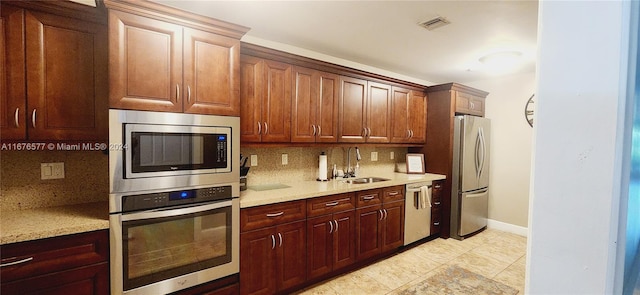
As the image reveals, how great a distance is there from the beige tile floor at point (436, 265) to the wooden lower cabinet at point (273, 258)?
30 centimetres

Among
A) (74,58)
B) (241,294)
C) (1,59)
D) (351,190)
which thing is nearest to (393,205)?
(351,190)

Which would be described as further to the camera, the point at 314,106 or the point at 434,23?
the point at 314,106

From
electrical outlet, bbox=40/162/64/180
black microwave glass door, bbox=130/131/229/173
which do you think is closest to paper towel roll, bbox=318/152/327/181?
black microwave glass door, bbox=130/131/229/173

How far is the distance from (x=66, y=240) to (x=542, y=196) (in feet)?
6.98

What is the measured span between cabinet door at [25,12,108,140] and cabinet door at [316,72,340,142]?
1.81 metres

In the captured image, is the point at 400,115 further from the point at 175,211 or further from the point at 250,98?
the point at 175,211

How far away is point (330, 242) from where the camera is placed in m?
2.67

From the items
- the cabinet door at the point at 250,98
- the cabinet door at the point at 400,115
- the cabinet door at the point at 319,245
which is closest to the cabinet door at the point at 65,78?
the cabinet door at the point at 250,98

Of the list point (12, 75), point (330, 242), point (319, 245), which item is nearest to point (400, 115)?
point (330, 242)

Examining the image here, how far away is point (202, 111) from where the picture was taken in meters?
1.93

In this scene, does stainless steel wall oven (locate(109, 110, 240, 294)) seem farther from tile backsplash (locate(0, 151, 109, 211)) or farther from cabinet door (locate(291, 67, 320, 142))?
cabinet door (locate(291, 67, 320, 142))

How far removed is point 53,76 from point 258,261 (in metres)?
1.86

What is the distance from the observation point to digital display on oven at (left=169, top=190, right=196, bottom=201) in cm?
182

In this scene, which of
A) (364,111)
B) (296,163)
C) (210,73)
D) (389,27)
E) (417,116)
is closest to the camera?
(210,73)
